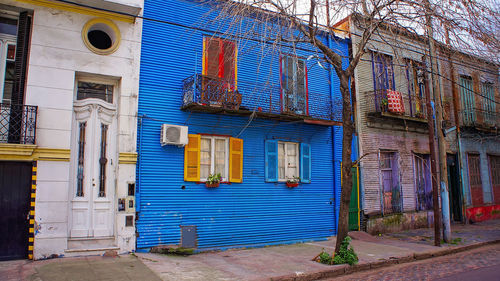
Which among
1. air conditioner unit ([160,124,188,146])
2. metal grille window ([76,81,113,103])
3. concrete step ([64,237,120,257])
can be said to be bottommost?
concrete step ([64,237,120,257])

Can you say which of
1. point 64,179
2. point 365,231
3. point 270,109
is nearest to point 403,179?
point 365,231

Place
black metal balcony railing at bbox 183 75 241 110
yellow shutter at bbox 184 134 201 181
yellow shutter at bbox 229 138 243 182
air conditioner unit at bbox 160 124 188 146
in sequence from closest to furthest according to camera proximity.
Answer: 1. air conditioner unit at bbox 160 124 188 146
2. black metal balcony railing at bbox 183 75 241 110
3. yellow shutter at bbox 184 134 201 181
4. yellow shutter at bbox 229 138 243 182

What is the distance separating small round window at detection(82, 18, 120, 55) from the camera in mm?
9375

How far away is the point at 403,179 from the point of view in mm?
14867

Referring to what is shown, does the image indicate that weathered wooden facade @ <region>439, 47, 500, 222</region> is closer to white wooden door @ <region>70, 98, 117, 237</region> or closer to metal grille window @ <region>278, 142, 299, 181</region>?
metal grille window @ <region>278, 142, 299, 181</region>

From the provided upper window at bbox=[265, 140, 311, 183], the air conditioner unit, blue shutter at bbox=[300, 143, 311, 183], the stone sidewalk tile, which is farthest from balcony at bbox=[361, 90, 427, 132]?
the stone sidewalk tile

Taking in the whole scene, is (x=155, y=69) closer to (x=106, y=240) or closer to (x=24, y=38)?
(x=24, y=38)

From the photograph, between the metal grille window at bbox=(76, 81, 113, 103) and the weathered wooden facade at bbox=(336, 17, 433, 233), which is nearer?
the metal grille window at bbox=(76, 81, 113, 103)

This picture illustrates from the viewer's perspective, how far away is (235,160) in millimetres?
10961

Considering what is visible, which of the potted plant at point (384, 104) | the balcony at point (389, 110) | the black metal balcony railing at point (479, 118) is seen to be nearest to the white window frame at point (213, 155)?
the balcony at point (389, 110)

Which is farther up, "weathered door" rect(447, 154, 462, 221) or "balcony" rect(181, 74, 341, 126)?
"balcony" rect(181, 74, 341, 126)

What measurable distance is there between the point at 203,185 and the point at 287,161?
315 cm

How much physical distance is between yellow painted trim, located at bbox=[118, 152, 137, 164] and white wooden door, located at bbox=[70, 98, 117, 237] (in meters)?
0.36

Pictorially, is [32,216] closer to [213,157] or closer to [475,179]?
[213,157]
